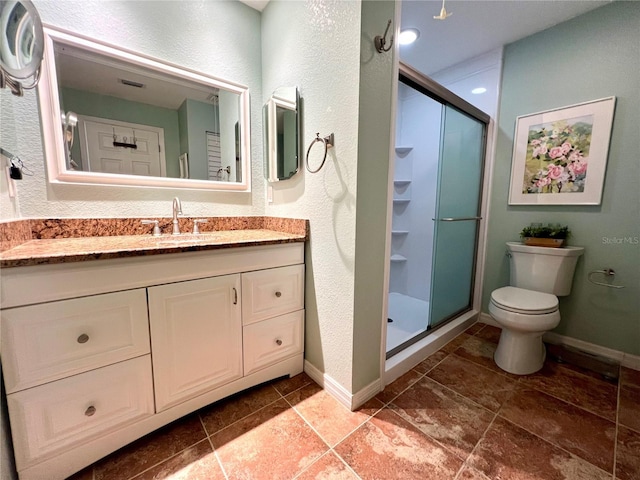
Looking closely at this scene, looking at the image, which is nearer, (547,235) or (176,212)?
(176,212)

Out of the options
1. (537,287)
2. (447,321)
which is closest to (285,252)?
(447,321)

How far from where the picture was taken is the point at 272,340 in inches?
53.2

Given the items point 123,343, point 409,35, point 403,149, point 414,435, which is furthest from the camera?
point 403,149

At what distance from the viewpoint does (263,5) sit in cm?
159

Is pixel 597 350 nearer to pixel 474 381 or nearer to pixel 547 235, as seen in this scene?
pixel 547 235

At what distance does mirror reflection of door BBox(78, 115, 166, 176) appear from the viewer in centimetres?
123

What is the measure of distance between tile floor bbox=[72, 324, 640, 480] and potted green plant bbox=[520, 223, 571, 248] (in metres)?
0.84

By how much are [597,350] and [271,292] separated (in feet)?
7.37

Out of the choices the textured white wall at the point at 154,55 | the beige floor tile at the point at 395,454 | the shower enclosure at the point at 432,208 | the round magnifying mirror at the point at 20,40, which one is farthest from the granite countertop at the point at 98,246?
the shower enclosure at the point at 432,208

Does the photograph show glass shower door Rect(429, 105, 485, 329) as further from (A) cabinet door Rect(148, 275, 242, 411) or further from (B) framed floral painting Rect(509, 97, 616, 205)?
(A) cabinet door Rect(148, 275, 242, 411)

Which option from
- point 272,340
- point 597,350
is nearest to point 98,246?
point 272,340

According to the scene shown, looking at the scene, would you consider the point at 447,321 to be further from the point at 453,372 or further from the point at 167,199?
the point at 167,199

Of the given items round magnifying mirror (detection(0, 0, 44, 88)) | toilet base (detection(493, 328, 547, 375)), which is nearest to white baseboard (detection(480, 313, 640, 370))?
toilet base (detection(493, 328, 547, 375))

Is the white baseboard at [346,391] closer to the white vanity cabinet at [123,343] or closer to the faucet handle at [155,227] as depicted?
the white vanity cabinet at [123,343]
